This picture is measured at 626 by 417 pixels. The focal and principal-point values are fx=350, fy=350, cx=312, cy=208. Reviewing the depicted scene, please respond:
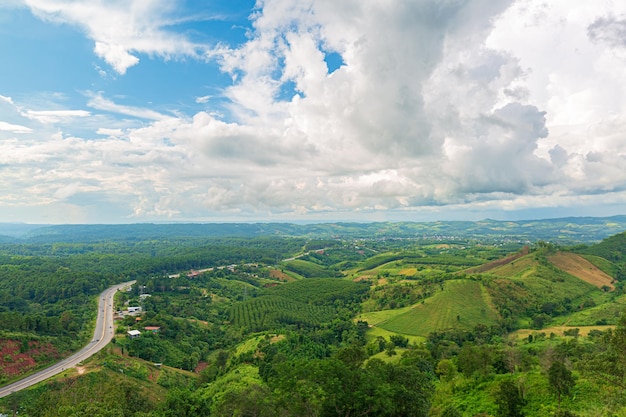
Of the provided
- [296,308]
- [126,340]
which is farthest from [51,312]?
[296,308]

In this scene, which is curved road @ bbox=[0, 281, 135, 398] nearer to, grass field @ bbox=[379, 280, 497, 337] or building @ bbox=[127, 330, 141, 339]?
building @ bbox=[127, 330, 141, 339]

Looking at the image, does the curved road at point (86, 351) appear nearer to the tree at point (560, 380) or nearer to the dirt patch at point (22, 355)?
the dirt patch at point (22, 355)

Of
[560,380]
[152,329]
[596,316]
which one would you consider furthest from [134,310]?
[596,316]

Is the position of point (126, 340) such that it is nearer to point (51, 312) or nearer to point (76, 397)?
point (76, 397)

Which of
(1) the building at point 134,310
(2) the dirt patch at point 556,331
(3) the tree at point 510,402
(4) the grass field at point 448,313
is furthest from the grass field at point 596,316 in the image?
(1) the building at point 134,310

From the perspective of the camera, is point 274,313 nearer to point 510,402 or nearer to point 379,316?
point 379,316

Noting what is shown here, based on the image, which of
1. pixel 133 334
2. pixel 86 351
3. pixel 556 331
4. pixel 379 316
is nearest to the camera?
pixel 86 351

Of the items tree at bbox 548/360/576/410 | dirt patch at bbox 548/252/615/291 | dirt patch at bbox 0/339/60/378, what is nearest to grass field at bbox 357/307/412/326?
dirt patch at bbox 548/252/615/291
